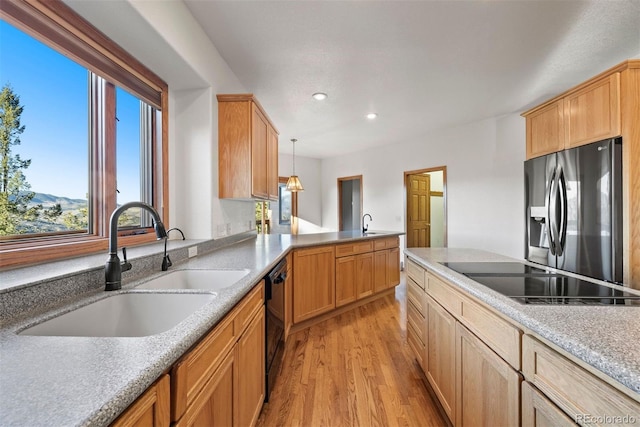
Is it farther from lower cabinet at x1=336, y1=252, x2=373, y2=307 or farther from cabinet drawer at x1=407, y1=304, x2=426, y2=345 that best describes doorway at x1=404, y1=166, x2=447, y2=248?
cabinet drawer at x1=407, y1=304, x2=426, y2=345

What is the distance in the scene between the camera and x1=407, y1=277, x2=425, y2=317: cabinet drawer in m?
1.90

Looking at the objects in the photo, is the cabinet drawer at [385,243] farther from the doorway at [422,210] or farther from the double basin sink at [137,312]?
the double basin sink at [137,312]

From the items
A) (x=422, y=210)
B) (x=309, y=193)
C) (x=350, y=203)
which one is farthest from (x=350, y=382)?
(x=350, y=203)

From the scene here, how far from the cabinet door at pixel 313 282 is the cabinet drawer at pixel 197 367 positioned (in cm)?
164

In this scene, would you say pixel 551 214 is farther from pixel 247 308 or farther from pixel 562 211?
pixel 247 308

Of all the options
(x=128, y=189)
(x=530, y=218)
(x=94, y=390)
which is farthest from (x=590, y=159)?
(x=128, y=189)

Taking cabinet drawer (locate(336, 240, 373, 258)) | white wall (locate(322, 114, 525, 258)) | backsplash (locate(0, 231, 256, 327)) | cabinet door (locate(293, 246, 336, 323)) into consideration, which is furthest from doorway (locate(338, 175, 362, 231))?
backsplash (locate(0, 231, 256, 327))

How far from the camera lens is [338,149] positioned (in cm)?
610

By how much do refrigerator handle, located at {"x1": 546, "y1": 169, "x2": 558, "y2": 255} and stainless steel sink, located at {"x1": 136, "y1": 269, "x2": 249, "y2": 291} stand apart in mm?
2541

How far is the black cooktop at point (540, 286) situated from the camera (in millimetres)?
976

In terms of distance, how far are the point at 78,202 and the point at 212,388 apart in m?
1.31

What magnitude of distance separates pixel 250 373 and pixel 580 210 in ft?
8.51

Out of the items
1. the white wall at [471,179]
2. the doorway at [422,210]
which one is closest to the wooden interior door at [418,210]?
the doorway at [422,210]

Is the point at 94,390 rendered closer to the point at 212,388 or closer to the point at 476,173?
the point at 212,388
